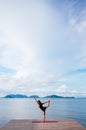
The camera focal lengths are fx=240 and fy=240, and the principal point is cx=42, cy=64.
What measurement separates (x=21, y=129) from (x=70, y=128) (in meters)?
2.79

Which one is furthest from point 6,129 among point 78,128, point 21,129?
point 78,128

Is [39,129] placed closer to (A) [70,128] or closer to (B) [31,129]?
(B) [31,129]

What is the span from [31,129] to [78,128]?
105 inches

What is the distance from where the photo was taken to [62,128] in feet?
44.7

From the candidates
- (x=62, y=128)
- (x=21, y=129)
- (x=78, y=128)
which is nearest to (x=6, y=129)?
(x=21, y=129)

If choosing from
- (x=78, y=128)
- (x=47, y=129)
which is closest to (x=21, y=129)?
(x=47, y=129)

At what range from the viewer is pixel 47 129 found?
13375mm

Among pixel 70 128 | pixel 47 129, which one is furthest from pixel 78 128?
pixel 47 129

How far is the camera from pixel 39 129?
13367mm

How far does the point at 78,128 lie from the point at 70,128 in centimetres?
46

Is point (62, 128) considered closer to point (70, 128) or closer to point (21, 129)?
point (70, 128)

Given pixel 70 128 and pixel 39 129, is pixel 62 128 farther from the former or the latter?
pixel 39 129

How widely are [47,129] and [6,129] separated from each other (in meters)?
2.27

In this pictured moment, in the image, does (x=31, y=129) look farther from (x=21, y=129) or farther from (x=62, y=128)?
(x=62, y=128)
